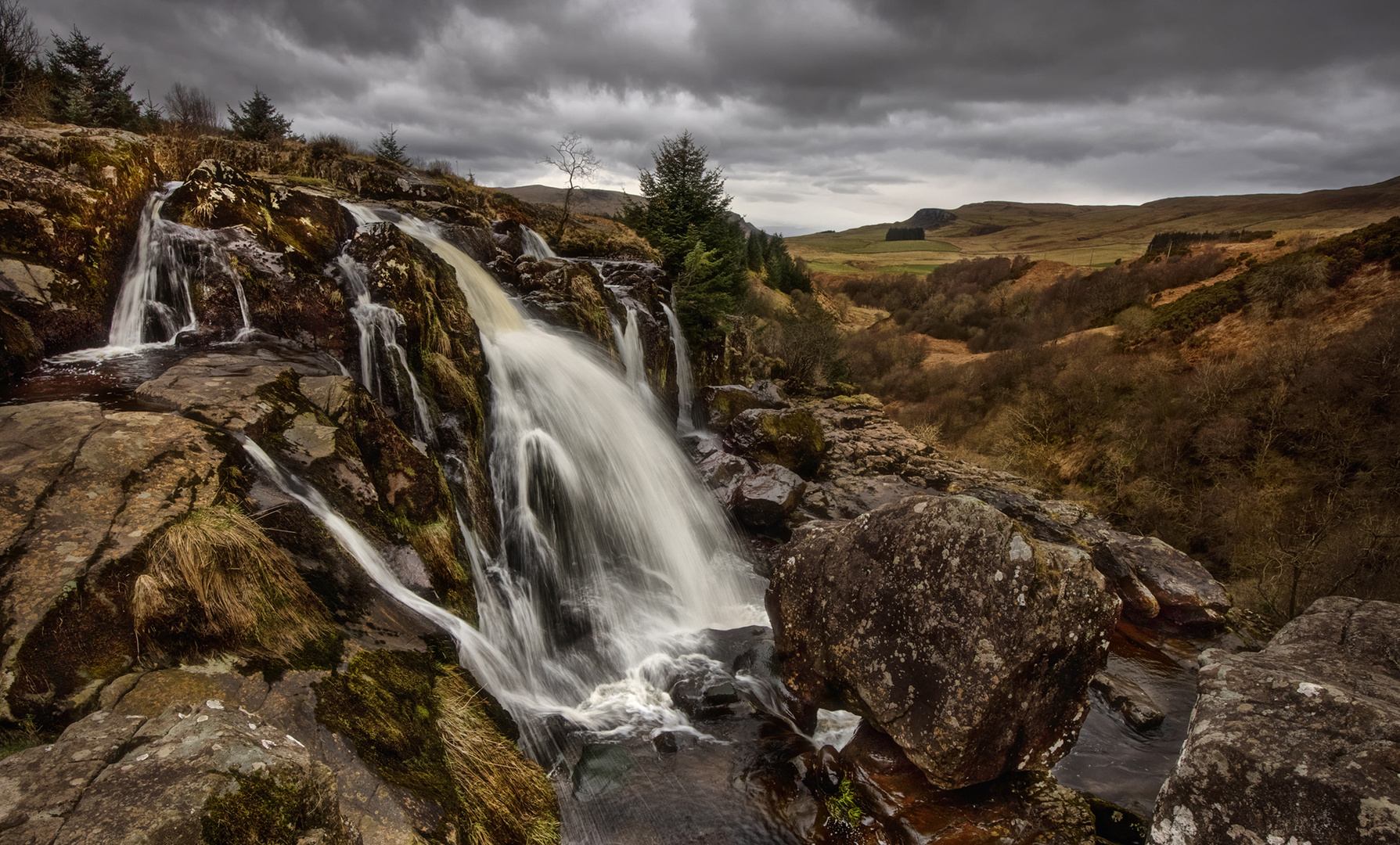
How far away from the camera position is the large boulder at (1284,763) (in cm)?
388

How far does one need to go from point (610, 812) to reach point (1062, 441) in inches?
962

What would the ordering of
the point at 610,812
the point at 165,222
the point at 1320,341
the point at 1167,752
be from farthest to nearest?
the point at 1320,341
the point at 165,222
the point at 1167,752
the point at 610,812

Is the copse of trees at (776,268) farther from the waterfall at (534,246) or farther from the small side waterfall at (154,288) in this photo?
the small side waterfall at (154,288)

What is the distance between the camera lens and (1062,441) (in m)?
24.0

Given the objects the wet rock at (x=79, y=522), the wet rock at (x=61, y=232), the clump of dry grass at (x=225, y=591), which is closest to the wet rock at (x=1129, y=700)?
the clump of dry grass at (x=225, y=591)

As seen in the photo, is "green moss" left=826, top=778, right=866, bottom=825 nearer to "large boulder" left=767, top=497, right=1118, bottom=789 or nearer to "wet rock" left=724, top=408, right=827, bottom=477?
"large boulder" left=767, top=497, right=1118, bottom=789

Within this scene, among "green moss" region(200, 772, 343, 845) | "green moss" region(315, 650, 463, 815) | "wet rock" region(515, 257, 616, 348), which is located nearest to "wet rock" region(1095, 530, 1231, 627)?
"green moss" region(315, 650, 463, 815)

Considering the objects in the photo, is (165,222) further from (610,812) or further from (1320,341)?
(1320,341)

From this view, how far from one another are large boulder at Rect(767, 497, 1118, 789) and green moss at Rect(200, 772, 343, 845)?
5426mm

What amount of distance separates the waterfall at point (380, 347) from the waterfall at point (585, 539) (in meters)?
1.65

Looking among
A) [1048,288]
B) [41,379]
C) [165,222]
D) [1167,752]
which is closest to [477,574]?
[41,379]

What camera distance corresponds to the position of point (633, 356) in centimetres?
1759

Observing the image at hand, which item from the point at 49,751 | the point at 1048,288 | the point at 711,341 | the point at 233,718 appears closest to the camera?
the point at 49,751

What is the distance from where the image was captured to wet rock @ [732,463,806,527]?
45.5 ft
